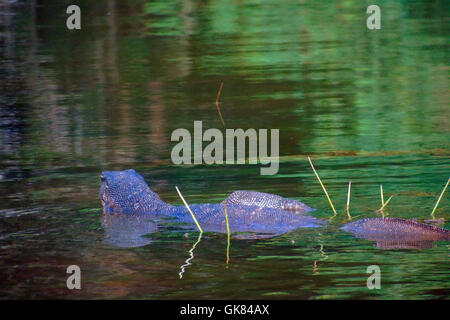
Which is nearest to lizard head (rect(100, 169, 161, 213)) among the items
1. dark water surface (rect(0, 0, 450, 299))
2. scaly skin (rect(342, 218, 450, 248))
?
dark water surface (rect(0, 0, 450, 299))

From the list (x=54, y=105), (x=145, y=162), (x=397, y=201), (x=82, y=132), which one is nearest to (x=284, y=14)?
(x=54, y=105)

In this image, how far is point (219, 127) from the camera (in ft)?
42.5

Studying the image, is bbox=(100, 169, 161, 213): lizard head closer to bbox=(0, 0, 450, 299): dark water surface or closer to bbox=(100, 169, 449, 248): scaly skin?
bbox=(100, 169, 449, 248): scaly skin

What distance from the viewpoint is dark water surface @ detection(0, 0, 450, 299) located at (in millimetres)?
6891

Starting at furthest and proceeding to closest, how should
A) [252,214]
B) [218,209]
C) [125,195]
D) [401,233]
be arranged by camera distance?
[125,195] < [218,209] < [252,214] < [401,233]

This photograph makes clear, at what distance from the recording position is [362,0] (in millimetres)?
24734

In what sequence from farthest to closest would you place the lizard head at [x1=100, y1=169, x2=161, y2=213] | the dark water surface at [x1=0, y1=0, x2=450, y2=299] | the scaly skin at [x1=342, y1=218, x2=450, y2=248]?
the lizard head at [x1=100, y1=169, x2=161, y2=213] → the scaly skin at [x1=342, y1=218, x2=450, y2=248] → the dark water surface at [x1=0, y1=0, x2=450, y2=299]

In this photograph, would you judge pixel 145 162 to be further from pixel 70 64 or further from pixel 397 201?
pixel 70 64

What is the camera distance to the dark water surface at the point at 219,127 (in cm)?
689

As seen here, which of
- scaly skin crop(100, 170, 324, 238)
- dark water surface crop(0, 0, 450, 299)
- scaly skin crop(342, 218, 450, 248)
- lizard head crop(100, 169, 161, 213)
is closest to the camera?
dark water surface crop(0, 0, 450, 299)

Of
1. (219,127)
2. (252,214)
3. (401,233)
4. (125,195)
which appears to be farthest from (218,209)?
(219,127)

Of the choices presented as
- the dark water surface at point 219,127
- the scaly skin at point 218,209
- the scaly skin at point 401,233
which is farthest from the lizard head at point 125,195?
the scaly skin at point 401,233

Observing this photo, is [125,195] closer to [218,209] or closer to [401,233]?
[218,209]
